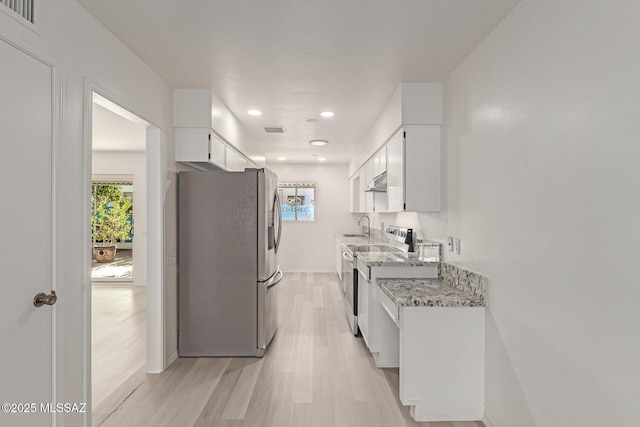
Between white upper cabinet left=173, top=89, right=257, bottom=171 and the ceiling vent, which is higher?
the ceiling vent

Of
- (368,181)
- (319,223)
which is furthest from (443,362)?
(319,223)

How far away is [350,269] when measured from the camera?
4617mm

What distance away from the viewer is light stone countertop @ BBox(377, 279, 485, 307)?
8.21ft

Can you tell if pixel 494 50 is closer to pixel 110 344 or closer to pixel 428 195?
pixel 428 195

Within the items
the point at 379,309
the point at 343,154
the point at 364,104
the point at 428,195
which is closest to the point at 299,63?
the point at 364,104

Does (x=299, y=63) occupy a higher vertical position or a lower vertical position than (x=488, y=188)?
higher

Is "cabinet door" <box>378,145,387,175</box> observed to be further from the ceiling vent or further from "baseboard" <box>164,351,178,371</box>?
"baseboard" <box>164,351,178,371</box>

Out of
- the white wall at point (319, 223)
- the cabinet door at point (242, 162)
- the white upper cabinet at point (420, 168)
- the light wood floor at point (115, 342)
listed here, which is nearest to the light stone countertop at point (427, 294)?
the white upper cabinet at point (420, 168)

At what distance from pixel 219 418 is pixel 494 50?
9.83 ft

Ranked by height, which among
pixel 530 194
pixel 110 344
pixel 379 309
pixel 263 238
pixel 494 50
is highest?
pixel 494 50

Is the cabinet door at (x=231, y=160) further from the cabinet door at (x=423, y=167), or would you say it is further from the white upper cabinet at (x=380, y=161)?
the cabinet door at (x=423, y=167)

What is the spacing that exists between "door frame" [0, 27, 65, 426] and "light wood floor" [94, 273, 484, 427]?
28.5 inches

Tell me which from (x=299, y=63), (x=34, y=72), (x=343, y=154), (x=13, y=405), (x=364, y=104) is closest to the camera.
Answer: (x=13, y=405)

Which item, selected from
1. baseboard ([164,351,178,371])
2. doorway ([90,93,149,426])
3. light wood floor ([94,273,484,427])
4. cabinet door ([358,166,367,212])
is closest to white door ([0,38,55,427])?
doorway ([90,93,149,426])
